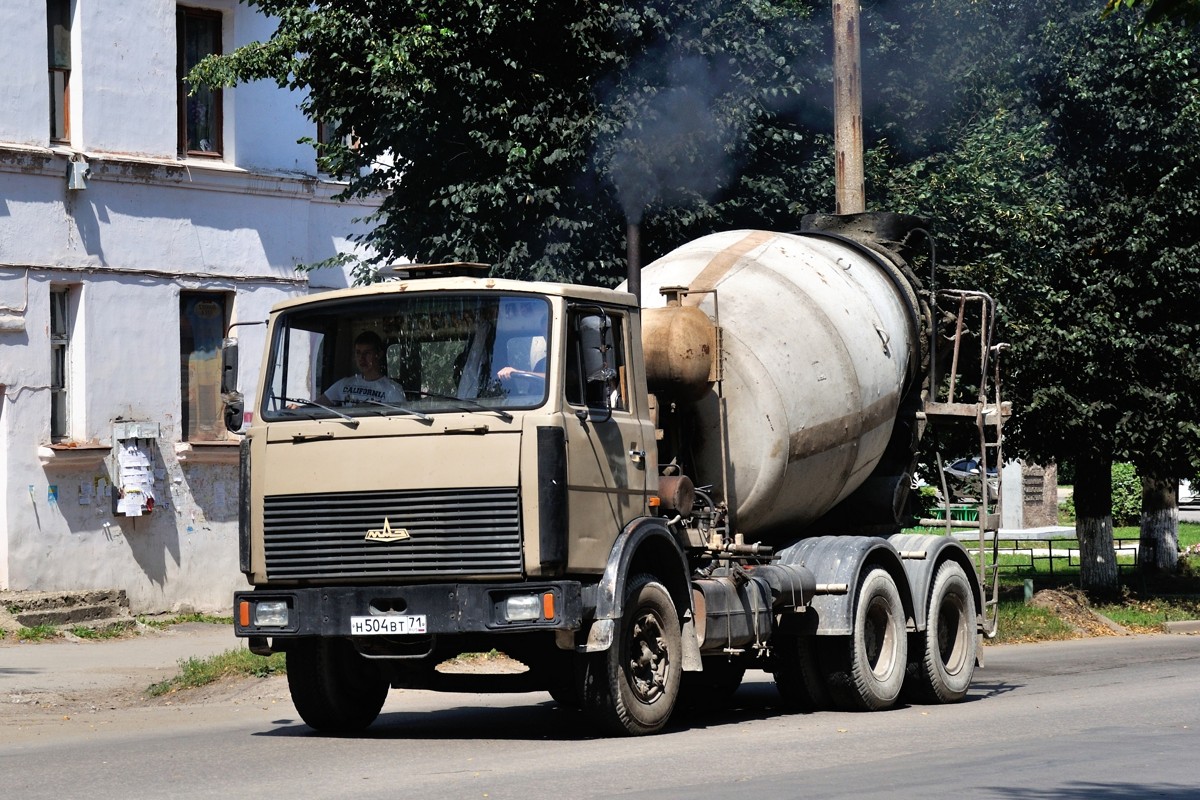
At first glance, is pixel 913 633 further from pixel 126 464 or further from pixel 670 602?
pixel 126 464

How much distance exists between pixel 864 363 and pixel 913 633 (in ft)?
6.67

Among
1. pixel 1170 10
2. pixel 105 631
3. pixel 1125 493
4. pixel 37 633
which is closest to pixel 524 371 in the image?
pixel 1170 10

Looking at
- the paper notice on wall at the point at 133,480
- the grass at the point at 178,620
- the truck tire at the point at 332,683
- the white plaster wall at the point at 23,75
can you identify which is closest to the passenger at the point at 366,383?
the truck tire at the point at 332,683

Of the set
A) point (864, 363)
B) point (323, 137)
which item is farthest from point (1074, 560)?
point (864, 363)

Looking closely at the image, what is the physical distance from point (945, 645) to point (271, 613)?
5676 mm

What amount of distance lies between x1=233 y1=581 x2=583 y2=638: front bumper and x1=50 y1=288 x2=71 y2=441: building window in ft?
35.4

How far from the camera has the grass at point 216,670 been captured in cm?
1436

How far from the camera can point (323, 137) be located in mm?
22797

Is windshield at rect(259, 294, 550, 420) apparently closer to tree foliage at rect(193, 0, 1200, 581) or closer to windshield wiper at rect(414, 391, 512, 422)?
windshield wiper at rect(414, 391, 512, 422)

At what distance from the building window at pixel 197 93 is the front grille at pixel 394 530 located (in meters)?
12.0

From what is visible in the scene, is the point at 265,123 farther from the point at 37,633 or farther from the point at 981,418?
the point at 981,418

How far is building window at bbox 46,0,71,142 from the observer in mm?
20000

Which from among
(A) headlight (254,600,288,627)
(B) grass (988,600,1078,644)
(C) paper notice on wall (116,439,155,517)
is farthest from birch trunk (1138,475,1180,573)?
(A) headlight (254,600,288,627)

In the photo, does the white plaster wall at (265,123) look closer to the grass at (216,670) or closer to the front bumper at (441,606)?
the grass at (216,670)
